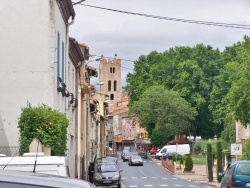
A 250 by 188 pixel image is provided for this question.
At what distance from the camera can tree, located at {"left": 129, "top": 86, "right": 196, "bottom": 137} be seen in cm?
9512

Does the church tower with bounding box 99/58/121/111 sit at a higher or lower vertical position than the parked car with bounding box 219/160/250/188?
higher

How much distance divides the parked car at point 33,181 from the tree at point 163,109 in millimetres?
89193

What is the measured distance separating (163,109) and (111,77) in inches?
3564

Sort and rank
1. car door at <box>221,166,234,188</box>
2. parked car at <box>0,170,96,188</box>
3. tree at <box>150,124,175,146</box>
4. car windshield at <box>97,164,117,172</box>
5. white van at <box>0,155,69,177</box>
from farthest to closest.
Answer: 1. tree at <box>150,124,175,146</box>
2. car windshield at <box>97,164,117,172</box>
3. car door at <box>221,166,234,188</box>
4. white van at <box>0,155,69,177</box>
5. parked car at <box>0,170,96,188</box>

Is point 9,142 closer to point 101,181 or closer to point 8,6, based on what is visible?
point 8,6

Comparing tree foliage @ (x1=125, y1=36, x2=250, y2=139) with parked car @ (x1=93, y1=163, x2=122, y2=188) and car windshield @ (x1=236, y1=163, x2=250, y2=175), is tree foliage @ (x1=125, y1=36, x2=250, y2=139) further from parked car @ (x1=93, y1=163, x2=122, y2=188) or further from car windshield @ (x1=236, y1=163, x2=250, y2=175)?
car windshield @ (x1=236, y1=163, x2=250, y2=175)

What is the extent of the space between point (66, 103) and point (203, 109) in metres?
65.1

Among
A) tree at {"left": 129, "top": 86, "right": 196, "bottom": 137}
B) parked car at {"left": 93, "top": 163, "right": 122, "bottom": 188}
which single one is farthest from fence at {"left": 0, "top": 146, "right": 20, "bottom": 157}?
tree at {"left": 129, "top": 86, "right": 196, "bottom": 137}

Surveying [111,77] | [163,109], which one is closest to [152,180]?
[163,109]

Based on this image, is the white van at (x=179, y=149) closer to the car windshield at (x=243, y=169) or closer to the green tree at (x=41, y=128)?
the car windshield at (x=243, y=169)

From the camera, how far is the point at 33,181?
16.1ft

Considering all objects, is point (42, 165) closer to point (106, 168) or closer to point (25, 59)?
point (25, 59)

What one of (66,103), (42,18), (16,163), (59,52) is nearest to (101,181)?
(66,103)

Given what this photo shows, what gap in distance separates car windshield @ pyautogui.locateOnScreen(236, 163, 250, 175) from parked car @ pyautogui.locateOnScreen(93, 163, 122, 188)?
20637 mm
